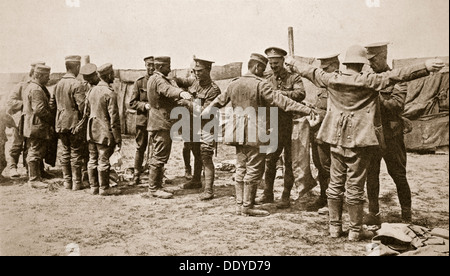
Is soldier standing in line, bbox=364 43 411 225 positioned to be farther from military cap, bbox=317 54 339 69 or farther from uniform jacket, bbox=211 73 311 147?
uniform jacket, bbox=211 73 311 147

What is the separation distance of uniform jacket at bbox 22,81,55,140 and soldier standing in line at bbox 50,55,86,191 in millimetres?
272

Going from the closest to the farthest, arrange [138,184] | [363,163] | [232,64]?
[363,163], [138,184], [232,64]

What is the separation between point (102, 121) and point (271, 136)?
2935mm

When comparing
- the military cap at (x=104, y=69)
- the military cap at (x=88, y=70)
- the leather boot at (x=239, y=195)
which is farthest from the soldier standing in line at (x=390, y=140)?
the military cap at (x=88, y=70)

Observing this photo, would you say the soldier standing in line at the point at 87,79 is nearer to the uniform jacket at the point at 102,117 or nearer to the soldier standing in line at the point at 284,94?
the uniform jacket at the point at 102,117

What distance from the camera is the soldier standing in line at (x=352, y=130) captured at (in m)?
4.62

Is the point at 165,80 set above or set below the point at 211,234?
above

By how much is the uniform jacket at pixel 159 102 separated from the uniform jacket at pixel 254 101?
4.03 ft

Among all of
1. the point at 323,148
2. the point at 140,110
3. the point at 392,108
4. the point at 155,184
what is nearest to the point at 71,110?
the point at 140,110
